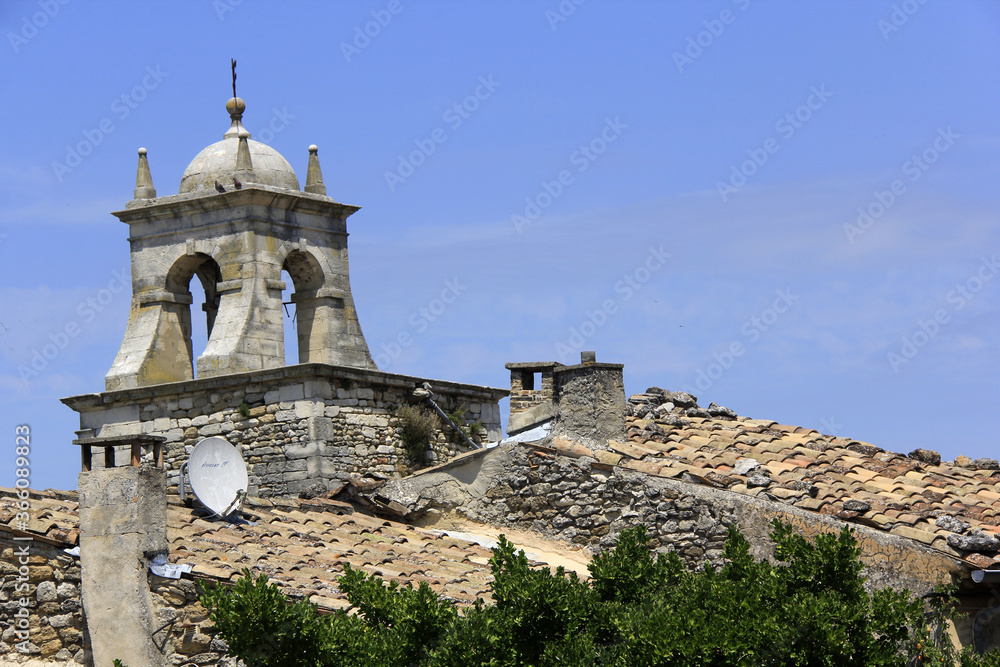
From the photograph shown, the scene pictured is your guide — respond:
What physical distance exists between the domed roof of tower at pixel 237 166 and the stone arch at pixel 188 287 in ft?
3.09

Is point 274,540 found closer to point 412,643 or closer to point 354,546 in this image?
point 354,546

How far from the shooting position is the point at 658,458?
52.0 feet

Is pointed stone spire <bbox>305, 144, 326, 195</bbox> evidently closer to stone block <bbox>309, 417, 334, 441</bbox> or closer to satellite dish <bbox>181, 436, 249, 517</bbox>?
stone block <bbox>309, 417, 334, 441</bbox>

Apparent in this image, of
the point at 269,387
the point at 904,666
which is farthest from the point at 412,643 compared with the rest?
the point at 269,387

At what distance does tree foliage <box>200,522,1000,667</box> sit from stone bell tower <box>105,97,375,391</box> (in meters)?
6.87

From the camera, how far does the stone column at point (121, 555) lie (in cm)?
1216

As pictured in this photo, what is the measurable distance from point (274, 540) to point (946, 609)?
21.0 ft

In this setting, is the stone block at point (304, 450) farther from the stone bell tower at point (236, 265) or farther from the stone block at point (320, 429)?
the stone bell tower at point (236, 265)

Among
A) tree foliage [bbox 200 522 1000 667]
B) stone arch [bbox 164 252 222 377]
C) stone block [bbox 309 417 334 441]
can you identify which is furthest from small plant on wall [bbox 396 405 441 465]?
tree foliage [bbox 200 522 1000 667]

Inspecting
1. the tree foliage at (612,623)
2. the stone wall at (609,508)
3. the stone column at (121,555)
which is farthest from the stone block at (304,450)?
the tree foliage at (612,623)

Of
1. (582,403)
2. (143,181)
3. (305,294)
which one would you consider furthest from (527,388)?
(143,181)

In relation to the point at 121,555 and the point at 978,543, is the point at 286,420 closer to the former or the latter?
the point at 121,555

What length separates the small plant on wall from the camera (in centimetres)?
1745

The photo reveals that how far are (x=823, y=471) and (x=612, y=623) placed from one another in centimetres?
562
